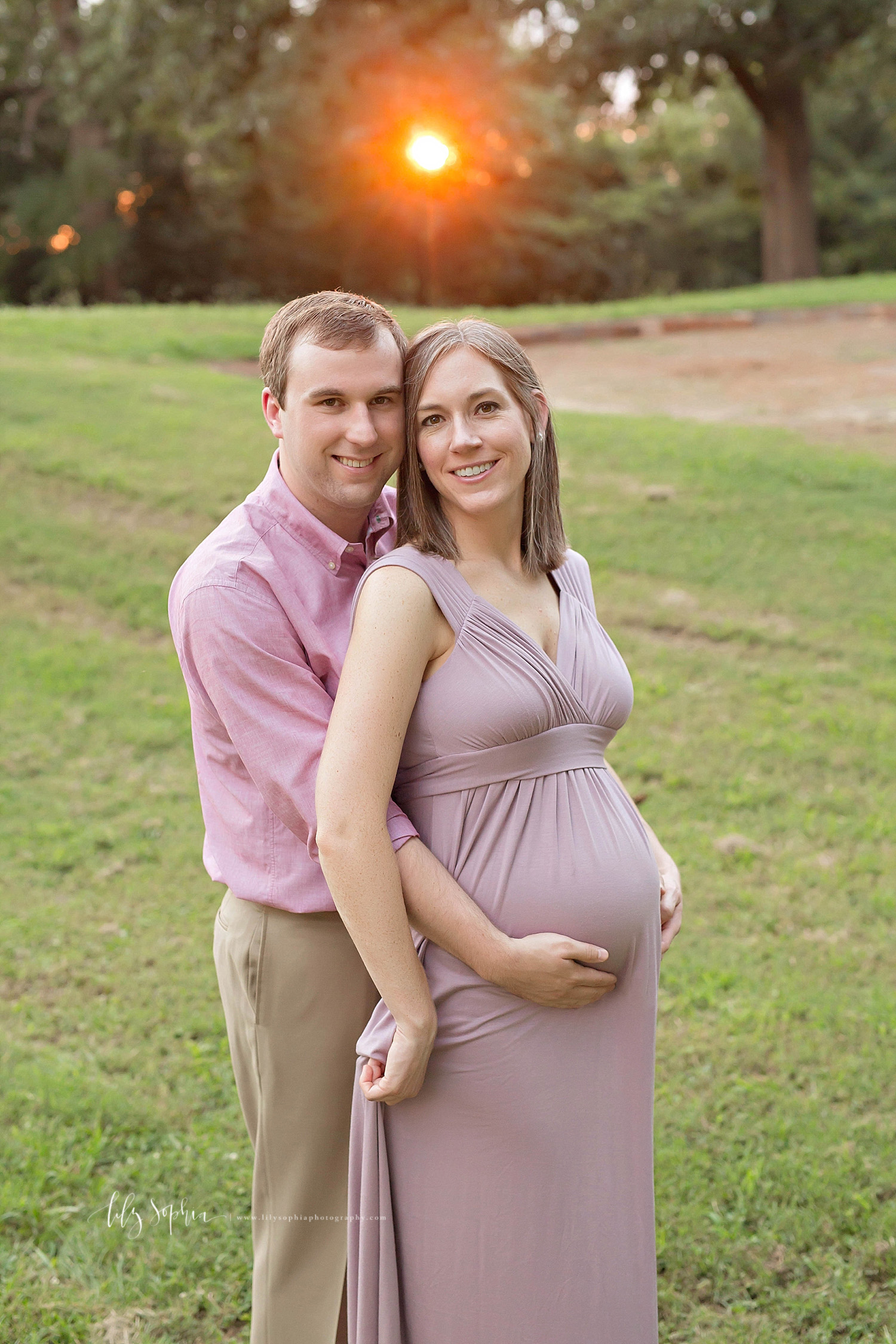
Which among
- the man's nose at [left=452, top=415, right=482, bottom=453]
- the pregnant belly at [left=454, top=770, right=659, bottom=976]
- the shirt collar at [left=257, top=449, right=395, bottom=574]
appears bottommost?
the pregnant belly at [left=454, top=770, right=659, bottom=976]

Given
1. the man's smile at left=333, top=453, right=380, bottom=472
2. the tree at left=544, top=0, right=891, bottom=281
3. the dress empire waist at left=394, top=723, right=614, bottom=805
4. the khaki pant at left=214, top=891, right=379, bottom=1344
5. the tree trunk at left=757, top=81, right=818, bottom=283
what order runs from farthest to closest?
the tree trunk at left=757, top=81, right=818, bottom=283 < the tree at left=544, top=0, right=891, bottom=281 < the khaki pant at left=214, top=891, right=379, bottom=1344 < the man's smile at left=333, top=453, right=380, bottom=472 < the dress empire waist at left=394, top=723, right=614, bottom=805

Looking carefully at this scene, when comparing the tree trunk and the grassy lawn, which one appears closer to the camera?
the grassy lawn

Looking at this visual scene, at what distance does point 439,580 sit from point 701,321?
1268 cm

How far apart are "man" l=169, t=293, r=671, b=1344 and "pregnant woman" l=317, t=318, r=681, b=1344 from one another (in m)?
0.07

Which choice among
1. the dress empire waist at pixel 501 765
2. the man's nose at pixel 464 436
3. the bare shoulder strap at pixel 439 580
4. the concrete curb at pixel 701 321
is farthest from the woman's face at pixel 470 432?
the concrete curb at pixel 701 321

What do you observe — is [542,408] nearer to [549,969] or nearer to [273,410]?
[273,410]

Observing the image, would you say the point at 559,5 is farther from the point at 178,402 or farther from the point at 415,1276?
the point at 415,1276

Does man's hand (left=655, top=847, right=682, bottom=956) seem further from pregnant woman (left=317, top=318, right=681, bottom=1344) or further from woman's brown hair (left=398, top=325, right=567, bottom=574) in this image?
woman's brown hair (left=398, top=325, right=567, bottom=574)

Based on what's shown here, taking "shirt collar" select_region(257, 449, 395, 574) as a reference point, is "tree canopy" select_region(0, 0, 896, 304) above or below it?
above

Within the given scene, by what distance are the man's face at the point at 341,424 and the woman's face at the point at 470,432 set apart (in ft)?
0.24

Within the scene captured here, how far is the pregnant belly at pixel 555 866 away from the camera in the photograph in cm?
196

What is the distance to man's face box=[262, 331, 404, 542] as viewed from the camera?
2.03 meters

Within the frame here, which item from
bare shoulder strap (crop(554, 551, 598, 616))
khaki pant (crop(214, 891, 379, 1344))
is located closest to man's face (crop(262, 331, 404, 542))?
bare shoulder strap (crop(554, 551, 598, 616))

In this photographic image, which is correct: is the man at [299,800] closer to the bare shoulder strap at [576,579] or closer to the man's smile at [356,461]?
the man's smile at [356,461]
